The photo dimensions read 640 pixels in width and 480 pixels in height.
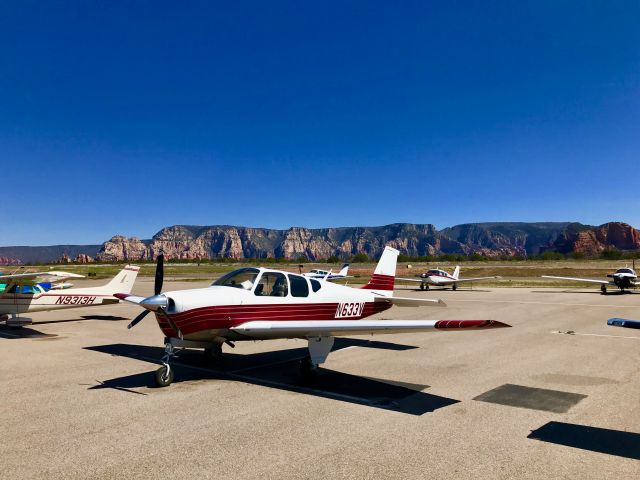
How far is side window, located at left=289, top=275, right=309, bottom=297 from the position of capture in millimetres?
9711

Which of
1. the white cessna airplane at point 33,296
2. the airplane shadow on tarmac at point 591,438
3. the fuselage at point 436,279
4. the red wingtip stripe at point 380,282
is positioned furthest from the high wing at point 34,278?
the fuselage at point 436,279

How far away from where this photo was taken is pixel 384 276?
13000 millimetres

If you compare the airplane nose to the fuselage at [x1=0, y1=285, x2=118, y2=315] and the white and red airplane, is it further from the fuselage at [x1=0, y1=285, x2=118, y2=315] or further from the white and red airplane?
the fuselage at [x1=0, y1=285, x2=118, y2=315]

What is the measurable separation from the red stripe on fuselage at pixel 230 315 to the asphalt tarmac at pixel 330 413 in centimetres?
119

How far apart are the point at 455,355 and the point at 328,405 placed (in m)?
5.53

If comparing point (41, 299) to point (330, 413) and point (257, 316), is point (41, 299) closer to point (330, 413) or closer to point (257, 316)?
point (257, 316)

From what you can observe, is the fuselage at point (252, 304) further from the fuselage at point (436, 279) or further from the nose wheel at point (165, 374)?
the fuselage at point (436, 279)

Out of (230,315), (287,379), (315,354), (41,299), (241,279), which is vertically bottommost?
(287,379)

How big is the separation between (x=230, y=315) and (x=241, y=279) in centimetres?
97

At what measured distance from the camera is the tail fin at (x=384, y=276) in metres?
12.9

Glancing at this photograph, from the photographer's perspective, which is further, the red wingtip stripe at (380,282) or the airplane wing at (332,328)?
the red wingtip stripe at (380,282)

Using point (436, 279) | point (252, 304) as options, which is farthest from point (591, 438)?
point (436, 279)

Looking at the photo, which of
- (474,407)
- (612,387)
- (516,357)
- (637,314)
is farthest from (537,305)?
(474,407)

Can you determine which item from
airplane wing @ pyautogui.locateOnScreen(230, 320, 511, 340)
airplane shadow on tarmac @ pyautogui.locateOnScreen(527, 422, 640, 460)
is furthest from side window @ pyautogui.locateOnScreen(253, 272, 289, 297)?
airplane shadow on tarmac @ pyautogui.locateOnScreen(527, 422, 640, 460)
